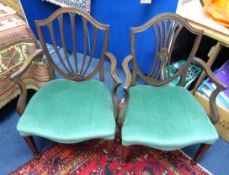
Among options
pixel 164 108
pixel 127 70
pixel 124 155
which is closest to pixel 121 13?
pixel 127 70

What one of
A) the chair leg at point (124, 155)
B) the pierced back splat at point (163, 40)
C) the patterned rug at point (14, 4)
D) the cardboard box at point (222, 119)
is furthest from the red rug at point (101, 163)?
the patterned rug at point (14, 4)

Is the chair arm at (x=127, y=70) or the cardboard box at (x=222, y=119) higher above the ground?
the chair arm at (x=127, y=70)

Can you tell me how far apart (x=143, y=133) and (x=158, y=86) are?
0.43m

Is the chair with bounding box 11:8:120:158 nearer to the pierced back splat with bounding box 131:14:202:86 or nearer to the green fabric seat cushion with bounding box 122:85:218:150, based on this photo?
the green fabric seat cushion with bounding box 122:85:218:150

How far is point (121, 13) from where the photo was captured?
1.67 meters

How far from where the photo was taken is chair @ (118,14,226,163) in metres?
1.11

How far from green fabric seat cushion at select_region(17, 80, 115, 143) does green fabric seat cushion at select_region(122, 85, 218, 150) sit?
0.12m

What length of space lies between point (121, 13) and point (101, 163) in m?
1.14

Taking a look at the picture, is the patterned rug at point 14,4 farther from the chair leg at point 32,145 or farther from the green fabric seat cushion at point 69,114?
the chair leg at point 32,145

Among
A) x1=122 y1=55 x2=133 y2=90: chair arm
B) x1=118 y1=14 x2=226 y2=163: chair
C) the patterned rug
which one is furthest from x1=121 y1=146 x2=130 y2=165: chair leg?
the patterned rug

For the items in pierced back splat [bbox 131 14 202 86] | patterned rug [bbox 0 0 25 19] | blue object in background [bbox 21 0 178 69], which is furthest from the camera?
patterned rug [bbox 0 0 25 19]

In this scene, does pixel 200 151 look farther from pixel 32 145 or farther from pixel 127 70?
pixel 32 145

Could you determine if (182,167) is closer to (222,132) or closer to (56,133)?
(222,132)

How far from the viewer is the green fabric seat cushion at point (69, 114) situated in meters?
1.11
